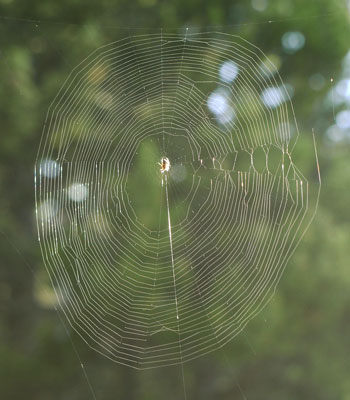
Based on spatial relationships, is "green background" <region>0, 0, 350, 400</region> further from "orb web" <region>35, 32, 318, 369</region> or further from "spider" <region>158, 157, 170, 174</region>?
"spider" <region>158, 157, 170, 174</region>

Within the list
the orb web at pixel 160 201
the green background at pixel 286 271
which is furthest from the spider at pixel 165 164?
the green background at pixel 286 271

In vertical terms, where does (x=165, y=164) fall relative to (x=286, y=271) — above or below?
above

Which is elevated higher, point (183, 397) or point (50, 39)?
point (50, 39)

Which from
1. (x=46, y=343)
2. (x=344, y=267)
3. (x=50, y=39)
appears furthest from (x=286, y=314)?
(x=50, y=39)

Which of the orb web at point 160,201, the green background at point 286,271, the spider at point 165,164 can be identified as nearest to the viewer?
the spider at point 165,164

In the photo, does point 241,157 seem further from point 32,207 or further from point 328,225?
point 32,207

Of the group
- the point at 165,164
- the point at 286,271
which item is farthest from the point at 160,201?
the point at 286,271

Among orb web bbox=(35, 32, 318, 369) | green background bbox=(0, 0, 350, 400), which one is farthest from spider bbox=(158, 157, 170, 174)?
green background bbox=(0, 0, 350, 400)

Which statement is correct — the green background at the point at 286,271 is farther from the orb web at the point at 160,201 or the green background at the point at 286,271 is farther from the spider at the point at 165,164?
the spider at the point at 165,164

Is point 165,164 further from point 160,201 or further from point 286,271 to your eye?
point 286,271
